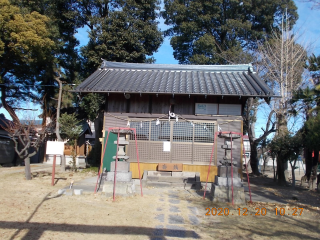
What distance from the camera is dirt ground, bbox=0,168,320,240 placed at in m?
5.14

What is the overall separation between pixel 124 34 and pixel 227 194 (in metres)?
13.5

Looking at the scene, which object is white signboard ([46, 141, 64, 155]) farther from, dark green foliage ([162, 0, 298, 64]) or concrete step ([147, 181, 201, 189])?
dark green foliage ([162, 0, 298, 64])

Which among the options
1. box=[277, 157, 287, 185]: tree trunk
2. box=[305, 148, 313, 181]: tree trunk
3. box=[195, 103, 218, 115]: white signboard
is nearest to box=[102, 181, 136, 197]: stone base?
box=[195, 103, 218, 115]: white signboard

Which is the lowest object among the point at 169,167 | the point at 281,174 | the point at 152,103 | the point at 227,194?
the point at 227,194

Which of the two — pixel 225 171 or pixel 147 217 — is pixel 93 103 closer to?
pixel 225 171

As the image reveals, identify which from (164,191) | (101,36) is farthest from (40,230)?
(101,36)

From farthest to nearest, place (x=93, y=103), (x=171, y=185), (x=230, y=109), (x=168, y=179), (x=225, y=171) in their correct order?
1. (x=93, y=103)
2. (x=230, y=109)
3. (x=168, y=179)
4. (x=171, y=185)
5. (x=225, y=171)

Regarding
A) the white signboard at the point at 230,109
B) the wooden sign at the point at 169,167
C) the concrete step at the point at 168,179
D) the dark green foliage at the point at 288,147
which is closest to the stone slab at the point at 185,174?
the wooden sign at the point at 169,167

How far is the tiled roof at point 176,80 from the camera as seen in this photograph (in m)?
10.8

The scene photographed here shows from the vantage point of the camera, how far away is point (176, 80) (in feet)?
40.2

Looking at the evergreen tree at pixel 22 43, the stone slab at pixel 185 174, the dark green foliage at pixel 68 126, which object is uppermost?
the evergreen tree at pixel 22 43

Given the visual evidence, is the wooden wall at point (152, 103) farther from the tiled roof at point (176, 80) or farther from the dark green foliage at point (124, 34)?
the dark green foliage at point (124, 34)

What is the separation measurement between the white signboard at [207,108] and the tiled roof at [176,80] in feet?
2.21

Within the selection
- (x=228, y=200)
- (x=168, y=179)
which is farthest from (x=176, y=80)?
(x=228, y=200)
